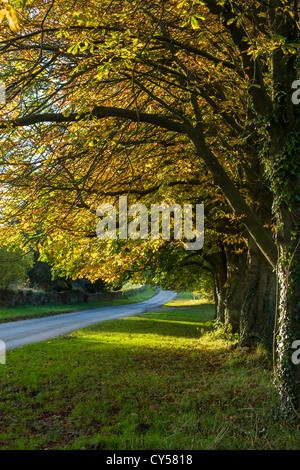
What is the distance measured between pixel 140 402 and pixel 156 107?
6.81m

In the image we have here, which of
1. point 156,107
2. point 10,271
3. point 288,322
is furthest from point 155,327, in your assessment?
point 288,322

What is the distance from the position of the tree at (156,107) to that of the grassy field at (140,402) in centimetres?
115

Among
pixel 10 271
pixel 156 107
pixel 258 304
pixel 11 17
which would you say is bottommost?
pixel 258 304

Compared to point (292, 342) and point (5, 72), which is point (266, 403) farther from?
point (5, 72)

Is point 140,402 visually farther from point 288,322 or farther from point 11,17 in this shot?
point 11,17

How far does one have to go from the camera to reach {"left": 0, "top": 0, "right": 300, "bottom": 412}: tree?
6.57 m

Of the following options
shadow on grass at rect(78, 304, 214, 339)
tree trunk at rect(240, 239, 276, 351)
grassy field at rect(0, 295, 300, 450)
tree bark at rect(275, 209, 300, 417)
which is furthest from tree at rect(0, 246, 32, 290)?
tree bark at rect(275, 209, 300, 417)

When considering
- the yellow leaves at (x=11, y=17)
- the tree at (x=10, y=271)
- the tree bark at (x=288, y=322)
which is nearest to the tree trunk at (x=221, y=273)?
the tree bark at (x=288, y=322)

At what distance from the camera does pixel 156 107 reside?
9414 mm

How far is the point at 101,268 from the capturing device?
13.6 metres

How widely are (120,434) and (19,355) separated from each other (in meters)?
7.68

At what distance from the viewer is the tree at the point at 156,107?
→ 657cm
